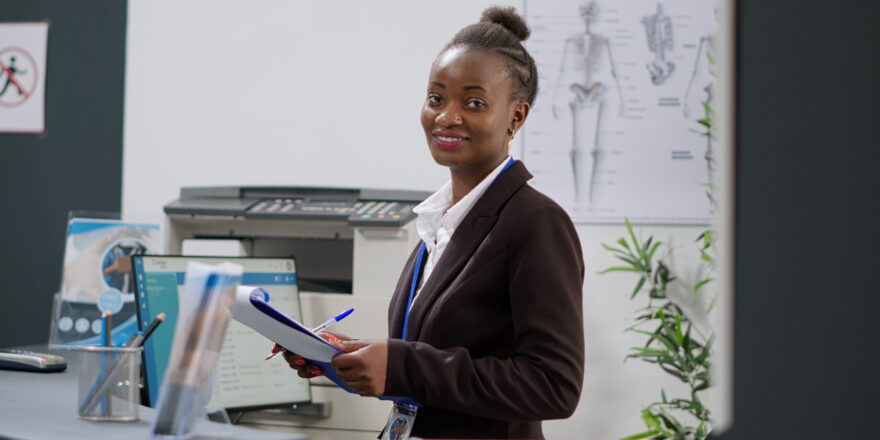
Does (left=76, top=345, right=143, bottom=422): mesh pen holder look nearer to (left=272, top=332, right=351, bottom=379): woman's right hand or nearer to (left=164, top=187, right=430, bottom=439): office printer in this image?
(left=272, top=332, right=351, bottom=379): woman's right hand

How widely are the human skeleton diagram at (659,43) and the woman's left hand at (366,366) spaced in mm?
1768

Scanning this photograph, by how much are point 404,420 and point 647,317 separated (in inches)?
55.2

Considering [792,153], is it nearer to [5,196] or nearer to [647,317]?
[647,317]

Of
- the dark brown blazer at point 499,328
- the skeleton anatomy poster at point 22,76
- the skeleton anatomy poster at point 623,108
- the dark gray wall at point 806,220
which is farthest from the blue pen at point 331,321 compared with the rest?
the skeleton anatomy poster at point 22,76

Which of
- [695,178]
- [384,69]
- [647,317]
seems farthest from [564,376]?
[384,69]

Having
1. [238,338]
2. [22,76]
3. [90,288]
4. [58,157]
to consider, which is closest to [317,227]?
[238,338]

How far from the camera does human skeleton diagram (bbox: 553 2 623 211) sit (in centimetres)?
260

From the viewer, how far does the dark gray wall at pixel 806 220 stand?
0.47 m

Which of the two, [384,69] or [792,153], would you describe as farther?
[384,69]

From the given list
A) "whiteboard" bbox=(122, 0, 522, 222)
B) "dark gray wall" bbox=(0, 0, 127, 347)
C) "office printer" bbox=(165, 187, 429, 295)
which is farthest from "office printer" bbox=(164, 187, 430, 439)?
"dark gray wall" bbox=(0, 0, 127, 347)

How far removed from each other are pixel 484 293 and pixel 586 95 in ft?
5.30

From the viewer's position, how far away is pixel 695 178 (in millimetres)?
2514

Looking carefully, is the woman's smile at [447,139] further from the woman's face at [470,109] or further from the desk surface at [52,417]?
the desk surface at [52,417]

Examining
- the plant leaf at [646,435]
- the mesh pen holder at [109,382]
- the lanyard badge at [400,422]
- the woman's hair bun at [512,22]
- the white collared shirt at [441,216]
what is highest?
the woman's hair bun at [512,22]
